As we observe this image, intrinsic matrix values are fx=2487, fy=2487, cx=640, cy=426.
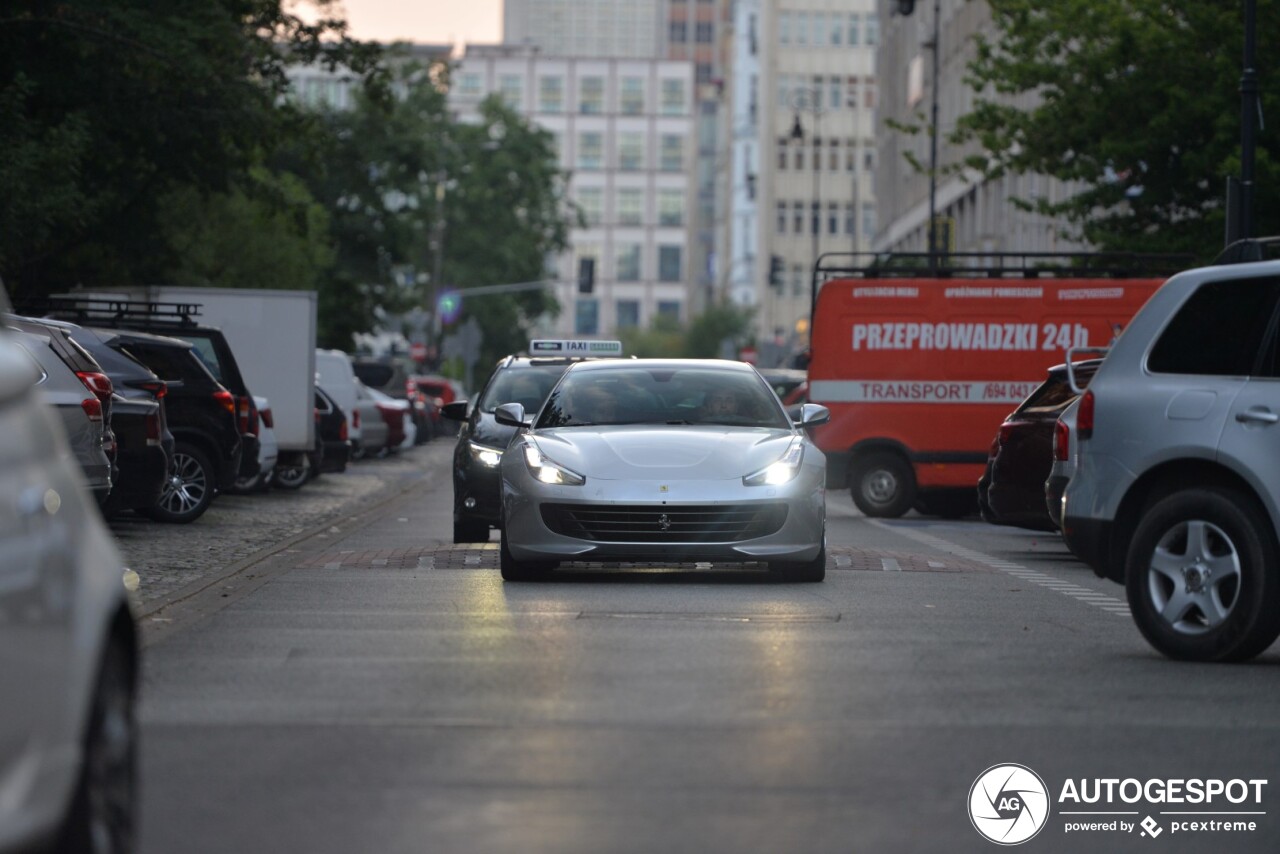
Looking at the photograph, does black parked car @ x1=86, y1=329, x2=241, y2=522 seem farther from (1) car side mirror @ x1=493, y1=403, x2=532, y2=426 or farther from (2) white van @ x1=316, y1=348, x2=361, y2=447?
(2) white van @ x1=316, y1=348, x2=361, y2=447

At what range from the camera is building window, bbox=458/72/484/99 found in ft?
579

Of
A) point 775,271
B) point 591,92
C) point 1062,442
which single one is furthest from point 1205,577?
point 591,92

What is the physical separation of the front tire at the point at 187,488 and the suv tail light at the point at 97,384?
18.3 feet

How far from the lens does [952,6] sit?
75.9 m

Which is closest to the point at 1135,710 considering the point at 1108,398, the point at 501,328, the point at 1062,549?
the point at 1108,398

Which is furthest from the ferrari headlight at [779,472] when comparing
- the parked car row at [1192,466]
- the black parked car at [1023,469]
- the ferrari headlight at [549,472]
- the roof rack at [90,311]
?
the roof rack at [90,311]

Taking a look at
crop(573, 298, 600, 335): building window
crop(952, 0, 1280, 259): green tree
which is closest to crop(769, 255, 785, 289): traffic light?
crop(952, 0, 1280, 259): green tree

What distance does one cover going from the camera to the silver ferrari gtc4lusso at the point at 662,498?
14.3 metres

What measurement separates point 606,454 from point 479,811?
26.7 ft

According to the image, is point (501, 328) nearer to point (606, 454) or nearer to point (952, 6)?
point (952, 6)

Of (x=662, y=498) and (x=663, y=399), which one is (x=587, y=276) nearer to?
(x=663, y=399)

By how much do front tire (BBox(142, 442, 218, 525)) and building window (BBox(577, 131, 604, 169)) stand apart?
155557 mm

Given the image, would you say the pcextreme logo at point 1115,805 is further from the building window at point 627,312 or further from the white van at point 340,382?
the building window at point 627,312

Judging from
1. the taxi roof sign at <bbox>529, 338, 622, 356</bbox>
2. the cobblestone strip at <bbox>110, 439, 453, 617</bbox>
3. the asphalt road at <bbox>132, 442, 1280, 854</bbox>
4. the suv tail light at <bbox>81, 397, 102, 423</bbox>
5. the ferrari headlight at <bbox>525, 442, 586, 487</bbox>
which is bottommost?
the cobblestone strip at <bbox>110, 439, 453, 617</bbox>
